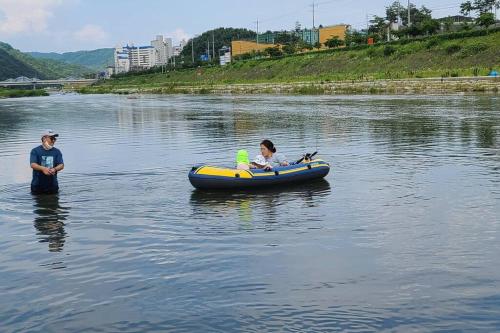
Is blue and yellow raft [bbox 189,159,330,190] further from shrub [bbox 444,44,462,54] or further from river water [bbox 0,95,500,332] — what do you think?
shrub [bbox 444,44,462,54]

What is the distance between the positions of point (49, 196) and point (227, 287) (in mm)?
8824

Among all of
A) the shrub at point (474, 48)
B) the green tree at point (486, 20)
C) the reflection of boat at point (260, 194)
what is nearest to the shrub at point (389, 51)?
the green tree at point (486, 20)

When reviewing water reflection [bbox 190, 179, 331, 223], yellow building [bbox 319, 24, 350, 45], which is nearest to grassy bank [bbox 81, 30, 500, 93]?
yellow building [bbox 319, 24, 350, 45]

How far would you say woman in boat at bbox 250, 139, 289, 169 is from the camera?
16309 mm

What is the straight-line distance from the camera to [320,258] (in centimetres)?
1021

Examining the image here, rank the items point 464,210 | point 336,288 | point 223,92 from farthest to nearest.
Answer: point 223,92 → point 464,210 → point 336,288

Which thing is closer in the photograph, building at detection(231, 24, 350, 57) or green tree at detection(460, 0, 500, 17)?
green tree at detection(460, 0, 500, 17)

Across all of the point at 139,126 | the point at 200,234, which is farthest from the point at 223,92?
the point at 200,234

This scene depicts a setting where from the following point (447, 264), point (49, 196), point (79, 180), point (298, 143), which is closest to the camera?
point (447, 264)

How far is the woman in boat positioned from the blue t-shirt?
5.18 metres

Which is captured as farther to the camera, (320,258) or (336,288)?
(320,258)

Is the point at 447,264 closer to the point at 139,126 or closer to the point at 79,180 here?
the point at 79,180

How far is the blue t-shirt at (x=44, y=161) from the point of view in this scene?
49.2 ft

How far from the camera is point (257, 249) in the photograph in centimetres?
1083
